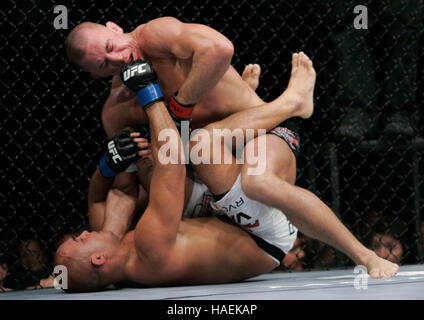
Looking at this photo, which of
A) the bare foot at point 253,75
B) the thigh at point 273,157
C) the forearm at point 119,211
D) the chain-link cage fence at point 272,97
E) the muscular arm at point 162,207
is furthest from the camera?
the chain-link cage fence at point 272,97

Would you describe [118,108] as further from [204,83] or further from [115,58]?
[204,83]

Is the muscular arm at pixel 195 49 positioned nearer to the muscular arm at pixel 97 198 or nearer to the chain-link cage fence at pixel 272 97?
the muscular arm at pixel 97 198

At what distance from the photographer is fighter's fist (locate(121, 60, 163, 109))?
61.5 inches

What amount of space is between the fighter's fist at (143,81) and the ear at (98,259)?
0.43 metres

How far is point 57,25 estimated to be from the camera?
230 cm

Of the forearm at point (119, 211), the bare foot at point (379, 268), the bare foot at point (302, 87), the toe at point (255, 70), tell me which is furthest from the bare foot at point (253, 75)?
the bare foot at point (379, 268)

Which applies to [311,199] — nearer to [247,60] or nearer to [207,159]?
[207,159]

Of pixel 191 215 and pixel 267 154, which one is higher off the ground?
pixel 267 154

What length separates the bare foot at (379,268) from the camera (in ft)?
4.93

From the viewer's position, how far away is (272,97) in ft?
8.49

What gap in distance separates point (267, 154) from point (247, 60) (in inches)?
41.1

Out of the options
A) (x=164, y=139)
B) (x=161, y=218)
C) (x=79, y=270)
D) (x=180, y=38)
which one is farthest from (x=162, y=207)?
(x=180, y=38)
